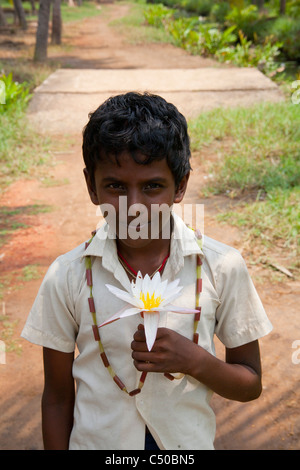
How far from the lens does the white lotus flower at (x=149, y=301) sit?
1.12 meters

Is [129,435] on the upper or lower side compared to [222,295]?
lower

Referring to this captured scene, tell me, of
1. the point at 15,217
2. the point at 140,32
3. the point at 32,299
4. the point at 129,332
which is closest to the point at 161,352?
the point at 129,332

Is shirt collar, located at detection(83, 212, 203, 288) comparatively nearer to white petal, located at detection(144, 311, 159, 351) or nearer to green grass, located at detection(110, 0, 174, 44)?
white petal, located at detection(144, 311, 159, 351)

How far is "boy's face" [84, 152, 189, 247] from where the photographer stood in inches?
51.8

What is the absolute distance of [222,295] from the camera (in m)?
1.41

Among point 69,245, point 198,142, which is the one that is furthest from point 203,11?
point 69,245

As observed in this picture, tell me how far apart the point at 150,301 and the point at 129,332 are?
23 centimetres

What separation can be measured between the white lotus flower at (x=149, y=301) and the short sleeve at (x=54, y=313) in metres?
0.25

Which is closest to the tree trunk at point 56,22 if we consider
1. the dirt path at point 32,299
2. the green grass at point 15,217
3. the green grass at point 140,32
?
the green grass at point 140,32

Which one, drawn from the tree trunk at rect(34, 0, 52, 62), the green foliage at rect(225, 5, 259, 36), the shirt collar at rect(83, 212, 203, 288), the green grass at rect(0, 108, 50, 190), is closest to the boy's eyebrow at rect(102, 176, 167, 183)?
the shirt collar at rect(83, 212, 203, 288)

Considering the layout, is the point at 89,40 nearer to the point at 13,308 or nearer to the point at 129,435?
the point at 13,308

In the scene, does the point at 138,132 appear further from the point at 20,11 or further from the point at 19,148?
the point at 20,11

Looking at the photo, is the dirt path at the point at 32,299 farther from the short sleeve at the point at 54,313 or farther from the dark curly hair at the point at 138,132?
the dark curly hair at the point at 138,132
